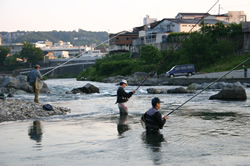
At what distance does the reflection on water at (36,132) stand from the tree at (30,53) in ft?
474

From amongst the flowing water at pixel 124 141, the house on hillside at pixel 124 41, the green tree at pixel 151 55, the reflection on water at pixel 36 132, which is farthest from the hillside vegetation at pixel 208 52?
the reflection on water at pixel 36 132

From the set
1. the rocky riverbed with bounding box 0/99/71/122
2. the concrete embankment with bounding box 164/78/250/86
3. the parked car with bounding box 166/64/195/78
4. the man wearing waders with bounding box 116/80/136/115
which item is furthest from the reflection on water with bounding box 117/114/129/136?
→ the parked car with bounding box 166/64/195/78

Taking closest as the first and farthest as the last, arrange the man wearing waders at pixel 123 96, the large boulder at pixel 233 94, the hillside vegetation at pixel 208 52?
the man wearing waders at pixel 123 96 < the large boulder at pixel 233 94 < the hillside vegetation at pixel 208 52

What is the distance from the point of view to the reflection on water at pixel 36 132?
10828 millimetres

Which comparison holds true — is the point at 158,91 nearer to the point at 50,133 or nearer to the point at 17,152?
the point at 50,133

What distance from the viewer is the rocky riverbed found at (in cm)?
1519

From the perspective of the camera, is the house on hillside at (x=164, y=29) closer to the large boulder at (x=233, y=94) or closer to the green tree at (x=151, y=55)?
the green tree at (x=151, y=55)

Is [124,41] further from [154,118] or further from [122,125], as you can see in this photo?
[154,118]

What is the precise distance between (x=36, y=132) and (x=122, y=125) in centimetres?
289

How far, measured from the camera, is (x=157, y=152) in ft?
28.6

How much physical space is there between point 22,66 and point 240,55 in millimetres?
111846

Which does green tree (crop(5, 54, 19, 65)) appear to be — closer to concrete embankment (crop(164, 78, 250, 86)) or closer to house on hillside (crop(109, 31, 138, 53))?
house on hillside (crop(109, 31, 138, 53))

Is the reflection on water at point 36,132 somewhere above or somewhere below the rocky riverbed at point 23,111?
below

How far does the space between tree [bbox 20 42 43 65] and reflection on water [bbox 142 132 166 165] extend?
148 m
